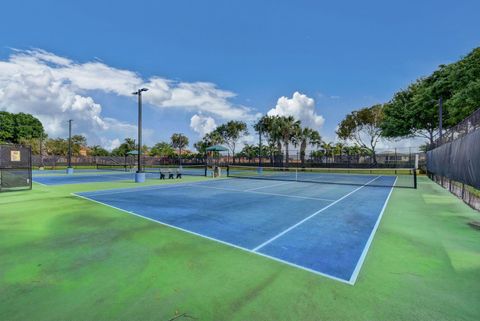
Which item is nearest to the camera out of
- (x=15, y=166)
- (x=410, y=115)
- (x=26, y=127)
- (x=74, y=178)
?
(x=15, y=166)

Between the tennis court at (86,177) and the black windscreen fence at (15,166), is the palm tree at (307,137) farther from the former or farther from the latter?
the black windscreen fence at (15,166)

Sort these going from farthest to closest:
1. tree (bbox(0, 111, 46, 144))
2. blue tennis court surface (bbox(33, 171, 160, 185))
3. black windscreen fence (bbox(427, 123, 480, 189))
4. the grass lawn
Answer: tree (bbox(0, 111, 46, 144)) → blue tennis court surface (bbox(33, 171, 160, 185)) → black windscreen fence (bbox(427, 123, 480, 189)) → the grass lawn

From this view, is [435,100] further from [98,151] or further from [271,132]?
[98,151]

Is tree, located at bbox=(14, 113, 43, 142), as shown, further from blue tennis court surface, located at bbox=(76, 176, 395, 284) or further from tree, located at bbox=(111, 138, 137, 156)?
blue tennis court surface, located at bbox=(76, 176, 395, 284)

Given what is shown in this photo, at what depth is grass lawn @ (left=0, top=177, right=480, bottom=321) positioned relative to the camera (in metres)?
2.67

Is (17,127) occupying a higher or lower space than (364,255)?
higher

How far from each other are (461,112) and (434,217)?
1595 cm

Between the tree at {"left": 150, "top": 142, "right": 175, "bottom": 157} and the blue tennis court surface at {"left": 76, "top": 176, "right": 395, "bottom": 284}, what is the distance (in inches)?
2232

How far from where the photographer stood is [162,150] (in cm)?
6631

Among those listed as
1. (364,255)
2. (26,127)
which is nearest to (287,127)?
(364,255)

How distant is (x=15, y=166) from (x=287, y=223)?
14.1m

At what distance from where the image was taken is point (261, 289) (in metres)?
3.12

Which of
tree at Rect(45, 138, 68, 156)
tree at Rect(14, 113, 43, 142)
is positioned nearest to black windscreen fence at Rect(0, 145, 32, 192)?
tree at Rect(45, 138, 68, 156)

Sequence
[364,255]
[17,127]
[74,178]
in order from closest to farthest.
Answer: [364,255], [74,178], [17,127]
